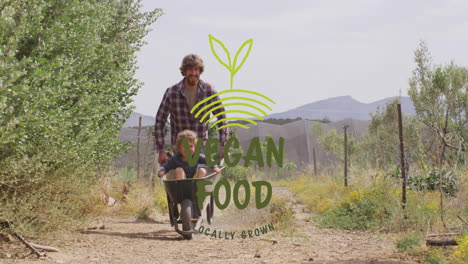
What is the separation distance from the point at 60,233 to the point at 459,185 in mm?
6469

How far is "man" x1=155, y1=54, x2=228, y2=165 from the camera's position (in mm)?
6641

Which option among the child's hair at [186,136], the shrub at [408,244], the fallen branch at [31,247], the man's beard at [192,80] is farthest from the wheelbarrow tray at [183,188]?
the shrub at [408,244]

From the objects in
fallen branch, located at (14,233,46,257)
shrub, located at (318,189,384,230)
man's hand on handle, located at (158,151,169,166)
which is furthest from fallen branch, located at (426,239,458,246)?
fallen branch, located at (14,233,46,257)

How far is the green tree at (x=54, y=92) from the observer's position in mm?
4867

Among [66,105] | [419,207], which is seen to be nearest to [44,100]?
[66,105]

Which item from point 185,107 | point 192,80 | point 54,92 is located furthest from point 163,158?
point 54,92

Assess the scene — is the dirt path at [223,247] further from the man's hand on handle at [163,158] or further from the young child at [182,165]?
the man's hand on handle at [163,158]

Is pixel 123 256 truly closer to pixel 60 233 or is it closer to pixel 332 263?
pixel 60 233

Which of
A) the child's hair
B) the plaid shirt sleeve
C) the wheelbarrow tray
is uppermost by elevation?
the plaid shirt sleeve

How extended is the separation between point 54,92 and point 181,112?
1.95 meters

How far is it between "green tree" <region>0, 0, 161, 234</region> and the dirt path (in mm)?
772

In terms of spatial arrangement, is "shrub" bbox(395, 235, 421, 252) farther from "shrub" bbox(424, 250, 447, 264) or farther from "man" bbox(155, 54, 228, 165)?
"man" bbox(155, 54, 228, 165)

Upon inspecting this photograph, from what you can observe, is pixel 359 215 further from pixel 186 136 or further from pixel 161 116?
pixel 161 116

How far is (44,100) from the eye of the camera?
16.5ft
